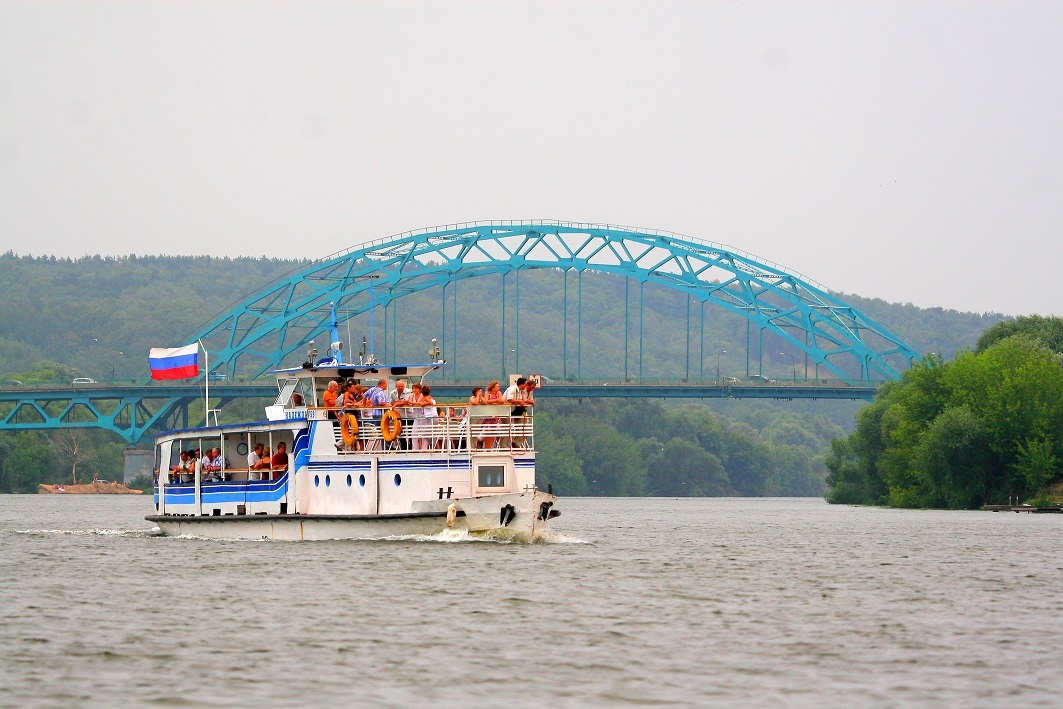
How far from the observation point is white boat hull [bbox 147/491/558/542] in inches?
1387

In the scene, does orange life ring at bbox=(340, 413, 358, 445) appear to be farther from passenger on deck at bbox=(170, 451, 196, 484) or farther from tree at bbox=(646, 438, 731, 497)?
tree at bbox=(646, 438, 731, 497)

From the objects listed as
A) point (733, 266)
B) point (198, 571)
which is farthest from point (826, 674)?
point (733, 266)

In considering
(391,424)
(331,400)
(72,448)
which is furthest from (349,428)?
(72,448)

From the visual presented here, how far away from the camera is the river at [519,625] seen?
1806 centimetres

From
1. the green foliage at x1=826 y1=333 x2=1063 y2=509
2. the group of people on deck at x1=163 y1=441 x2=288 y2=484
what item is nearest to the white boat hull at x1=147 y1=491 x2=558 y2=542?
the group of people on deck at x1=163 y1=441 x2=288 y2=484

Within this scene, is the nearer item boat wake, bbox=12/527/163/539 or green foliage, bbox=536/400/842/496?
boat wake, bbox=12/527/163/539

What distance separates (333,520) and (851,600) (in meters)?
13.0

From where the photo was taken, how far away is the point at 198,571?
30891mm

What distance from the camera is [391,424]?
3603cm

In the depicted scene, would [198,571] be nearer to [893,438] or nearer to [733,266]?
[893,438]

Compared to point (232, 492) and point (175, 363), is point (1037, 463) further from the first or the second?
point (232, 492)

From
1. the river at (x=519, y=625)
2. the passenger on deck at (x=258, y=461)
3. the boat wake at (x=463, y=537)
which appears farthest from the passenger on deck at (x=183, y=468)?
the boat wake at (x=463, y=537)

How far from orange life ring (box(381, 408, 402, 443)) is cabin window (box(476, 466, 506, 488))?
184 centimetres

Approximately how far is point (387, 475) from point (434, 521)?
1.53 metres
